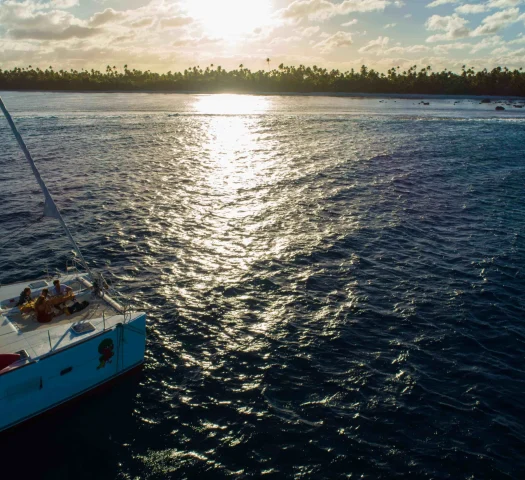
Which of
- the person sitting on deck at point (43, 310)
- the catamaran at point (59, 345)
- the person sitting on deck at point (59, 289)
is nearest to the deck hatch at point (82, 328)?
the catamaran at point (59, 345)

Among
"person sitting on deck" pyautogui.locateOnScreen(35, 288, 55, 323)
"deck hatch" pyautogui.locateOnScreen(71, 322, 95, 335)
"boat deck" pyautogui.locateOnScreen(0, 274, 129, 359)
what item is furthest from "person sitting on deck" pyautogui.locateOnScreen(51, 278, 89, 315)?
"deck hatch" pyautogui.locateOnScreen(71, 322, 95, 335)

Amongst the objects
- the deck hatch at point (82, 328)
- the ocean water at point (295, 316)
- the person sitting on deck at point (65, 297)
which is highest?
the person sitting on deck at point (65, 297)

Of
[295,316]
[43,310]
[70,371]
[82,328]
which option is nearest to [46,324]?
[43,310]

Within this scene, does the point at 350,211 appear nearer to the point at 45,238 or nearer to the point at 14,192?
the point at 45,238

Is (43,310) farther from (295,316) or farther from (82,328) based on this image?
(295,316)

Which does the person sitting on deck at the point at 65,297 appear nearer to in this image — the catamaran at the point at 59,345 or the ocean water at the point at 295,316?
the catamaran at the point at 59,345
